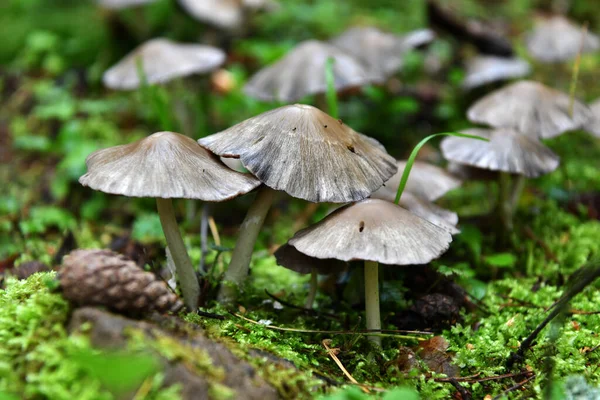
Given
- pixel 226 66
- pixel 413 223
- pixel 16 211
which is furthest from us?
Answer: pixel 226 66

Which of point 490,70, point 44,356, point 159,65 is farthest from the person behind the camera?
point 490,70

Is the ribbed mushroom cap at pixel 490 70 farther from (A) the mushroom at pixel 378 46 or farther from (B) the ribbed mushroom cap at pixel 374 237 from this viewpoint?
(B) the ribbed mushroom cap at pixel 374 237

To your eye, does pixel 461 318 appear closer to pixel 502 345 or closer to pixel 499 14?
pixel 502 345

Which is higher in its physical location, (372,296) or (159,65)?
(159,65)

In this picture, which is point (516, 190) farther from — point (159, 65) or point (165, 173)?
point (159, 65)

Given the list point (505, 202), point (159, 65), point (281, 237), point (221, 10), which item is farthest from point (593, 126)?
point (221, 10)

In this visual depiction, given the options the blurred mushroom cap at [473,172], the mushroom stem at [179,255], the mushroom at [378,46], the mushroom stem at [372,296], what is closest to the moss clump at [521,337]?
the mushroom stem at [372,296]

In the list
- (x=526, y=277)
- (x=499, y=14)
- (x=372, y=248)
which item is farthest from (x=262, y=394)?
(x=499, y=14)
